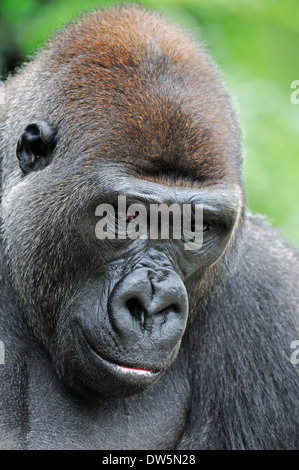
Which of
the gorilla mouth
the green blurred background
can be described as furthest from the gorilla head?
the green blurred background

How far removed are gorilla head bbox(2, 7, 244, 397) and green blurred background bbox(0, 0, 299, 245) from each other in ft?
12.0

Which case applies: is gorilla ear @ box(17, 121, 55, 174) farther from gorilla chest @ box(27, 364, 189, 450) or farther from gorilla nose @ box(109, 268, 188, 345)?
gorilla chest @ box(27, 364, 189, 450)

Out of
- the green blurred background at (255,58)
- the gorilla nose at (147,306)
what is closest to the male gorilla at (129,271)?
the gorilla nose at (147,306)

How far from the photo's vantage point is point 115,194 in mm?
3506

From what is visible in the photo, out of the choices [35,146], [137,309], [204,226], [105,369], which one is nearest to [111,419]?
[105,369]

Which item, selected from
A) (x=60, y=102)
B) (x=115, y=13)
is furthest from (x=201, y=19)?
(x=60, y=102)

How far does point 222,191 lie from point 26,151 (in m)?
1.03

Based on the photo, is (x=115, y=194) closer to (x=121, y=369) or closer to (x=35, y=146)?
(x=35, y=146)

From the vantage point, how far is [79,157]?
12.0 ft

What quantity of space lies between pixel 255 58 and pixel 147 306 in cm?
562

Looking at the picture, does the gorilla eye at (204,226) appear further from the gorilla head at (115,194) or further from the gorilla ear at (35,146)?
the gorilla ear at (35,146)

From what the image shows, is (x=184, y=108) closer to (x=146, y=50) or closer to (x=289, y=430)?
(x=146, y=50)

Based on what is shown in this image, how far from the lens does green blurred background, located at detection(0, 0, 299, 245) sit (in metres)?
7.73

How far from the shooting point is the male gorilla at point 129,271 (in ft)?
11.5
